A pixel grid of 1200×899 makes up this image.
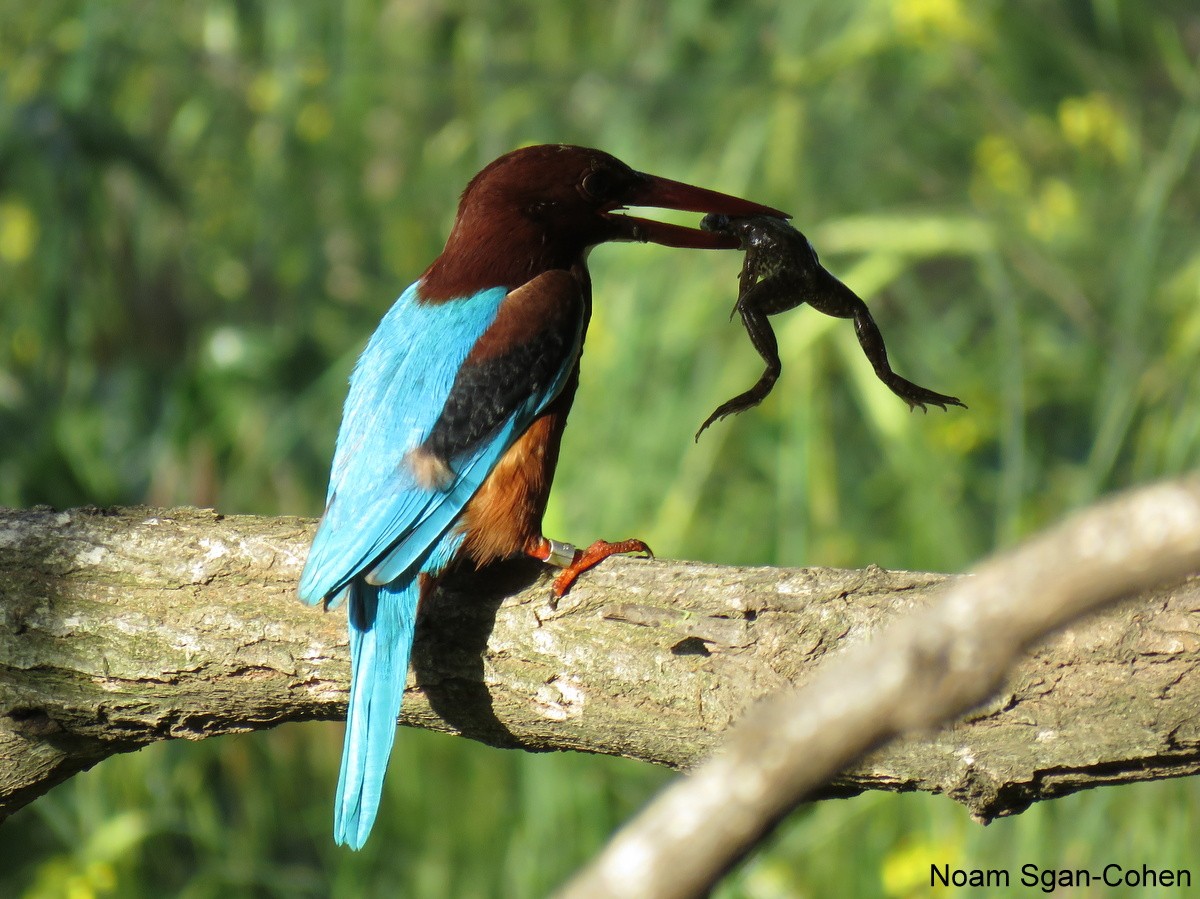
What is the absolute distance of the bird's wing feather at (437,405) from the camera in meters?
2.18

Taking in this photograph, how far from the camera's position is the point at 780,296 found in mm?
2371

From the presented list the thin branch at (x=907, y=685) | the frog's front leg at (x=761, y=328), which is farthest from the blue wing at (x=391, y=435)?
the thin branch at (x=907, y=685)

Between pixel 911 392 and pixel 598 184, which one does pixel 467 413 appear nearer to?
pixel 598 184

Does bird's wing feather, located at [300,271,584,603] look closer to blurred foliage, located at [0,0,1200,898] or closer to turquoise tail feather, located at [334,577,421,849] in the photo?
turquoise tail feather, located at [334,577,421,849]

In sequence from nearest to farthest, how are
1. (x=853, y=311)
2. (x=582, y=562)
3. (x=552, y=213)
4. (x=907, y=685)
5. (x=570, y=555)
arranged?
(x=907, y=685), (x=582, y=562), (x=570, y=555), (x=853, y=311), (x=552, y=213)

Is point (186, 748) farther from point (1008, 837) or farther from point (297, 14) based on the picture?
point (297, 14)

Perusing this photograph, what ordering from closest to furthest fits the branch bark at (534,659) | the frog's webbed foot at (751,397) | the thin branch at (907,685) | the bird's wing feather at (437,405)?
the thin branch at (907,685) → the branch bark at (534,659) → the bird's wing feather at (437,405) → the frog's webbed foot at (751,397)

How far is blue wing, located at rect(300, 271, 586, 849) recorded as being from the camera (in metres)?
1.96

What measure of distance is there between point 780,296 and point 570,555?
0.60 m

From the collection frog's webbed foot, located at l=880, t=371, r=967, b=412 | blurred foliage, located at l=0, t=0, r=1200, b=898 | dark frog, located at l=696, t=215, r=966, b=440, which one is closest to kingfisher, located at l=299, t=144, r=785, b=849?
dark frog, located at l=696, t=215, r=966, b=440

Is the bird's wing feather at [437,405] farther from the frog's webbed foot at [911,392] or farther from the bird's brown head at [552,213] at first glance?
the frog's webbed foot at [911,392]

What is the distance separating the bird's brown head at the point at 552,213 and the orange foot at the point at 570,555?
57cm

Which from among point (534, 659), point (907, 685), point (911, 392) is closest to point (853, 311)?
point (911, 392)

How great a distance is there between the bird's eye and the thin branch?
6.39 feet
